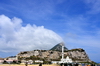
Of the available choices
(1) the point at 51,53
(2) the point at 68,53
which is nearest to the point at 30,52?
(1) the point at 51,53

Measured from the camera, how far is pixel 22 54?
150000 mm

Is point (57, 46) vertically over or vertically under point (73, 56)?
over

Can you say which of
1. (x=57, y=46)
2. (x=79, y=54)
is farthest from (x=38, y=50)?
(x=57, y=46)

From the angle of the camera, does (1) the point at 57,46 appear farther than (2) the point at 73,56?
Yes

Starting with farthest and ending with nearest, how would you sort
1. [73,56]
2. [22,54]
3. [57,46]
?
[57,46], [22,54], [73,56]

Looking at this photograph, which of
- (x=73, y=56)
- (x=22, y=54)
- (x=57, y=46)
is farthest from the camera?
(x=57, y=46)

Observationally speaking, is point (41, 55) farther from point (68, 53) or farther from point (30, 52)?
point (68, 53)

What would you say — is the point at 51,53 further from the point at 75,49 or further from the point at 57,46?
the point at 57,46

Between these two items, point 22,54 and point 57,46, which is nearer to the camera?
point 22,54

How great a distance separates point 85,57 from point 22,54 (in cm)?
6237

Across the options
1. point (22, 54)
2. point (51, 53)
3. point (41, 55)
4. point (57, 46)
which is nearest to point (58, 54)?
point (51, 53)

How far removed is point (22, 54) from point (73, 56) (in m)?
51.0

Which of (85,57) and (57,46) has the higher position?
(57,46)

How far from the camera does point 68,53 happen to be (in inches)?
5659
